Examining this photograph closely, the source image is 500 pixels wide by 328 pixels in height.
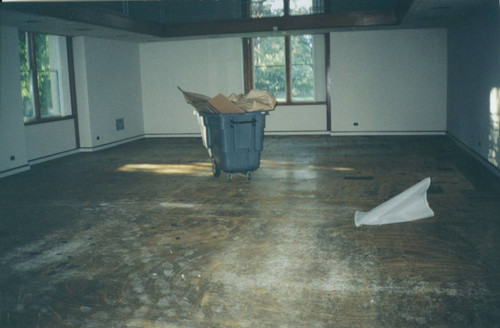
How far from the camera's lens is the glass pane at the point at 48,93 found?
9.10 meters

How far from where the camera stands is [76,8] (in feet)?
24.5

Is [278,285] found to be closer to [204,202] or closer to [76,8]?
[204,202]

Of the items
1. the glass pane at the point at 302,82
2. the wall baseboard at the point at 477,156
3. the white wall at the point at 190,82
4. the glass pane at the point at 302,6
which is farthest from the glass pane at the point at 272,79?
the wall baseboard at the point at 477,156

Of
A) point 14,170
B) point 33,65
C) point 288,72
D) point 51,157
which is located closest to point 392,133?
point 288,72

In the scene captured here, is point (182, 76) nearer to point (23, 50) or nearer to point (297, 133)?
point (297, 133)

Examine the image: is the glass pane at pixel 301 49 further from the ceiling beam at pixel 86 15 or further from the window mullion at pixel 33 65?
the window mullion at pixel 33 65

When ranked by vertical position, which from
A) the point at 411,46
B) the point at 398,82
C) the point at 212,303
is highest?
the point at 411,46

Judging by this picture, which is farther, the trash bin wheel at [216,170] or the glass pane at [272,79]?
the glass pane at [272,79]

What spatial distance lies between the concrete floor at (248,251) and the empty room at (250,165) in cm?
2

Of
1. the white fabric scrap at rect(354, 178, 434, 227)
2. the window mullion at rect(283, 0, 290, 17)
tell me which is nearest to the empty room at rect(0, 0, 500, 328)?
the white fabric scrap at rect(354, 178, 434, 227)

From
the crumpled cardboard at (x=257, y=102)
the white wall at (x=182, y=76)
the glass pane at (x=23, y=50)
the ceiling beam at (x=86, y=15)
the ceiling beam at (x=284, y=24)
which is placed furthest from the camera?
the white wall at (x=182, y=76)

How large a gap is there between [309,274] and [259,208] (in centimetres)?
192

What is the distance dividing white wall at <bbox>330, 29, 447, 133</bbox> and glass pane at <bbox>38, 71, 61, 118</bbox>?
6.15 m

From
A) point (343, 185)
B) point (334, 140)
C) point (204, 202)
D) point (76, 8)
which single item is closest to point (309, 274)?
point (204, 202)
